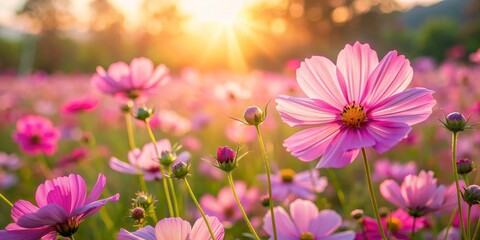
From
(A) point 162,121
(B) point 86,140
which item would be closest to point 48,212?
(B) point 86,140

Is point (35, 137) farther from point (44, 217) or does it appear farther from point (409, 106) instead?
point (409, 106)

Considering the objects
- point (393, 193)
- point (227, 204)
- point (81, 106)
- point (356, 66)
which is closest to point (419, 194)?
point (393, 193)

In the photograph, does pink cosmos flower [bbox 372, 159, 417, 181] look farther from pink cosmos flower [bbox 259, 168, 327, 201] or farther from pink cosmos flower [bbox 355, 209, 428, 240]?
pink cosmos flower [bbox 355, 209, 428, 240]

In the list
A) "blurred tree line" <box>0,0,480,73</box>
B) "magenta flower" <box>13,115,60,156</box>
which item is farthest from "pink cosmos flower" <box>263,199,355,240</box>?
"blurred tree line" <box>0,0,480,73</box>

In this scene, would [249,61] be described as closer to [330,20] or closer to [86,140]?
[330,20]

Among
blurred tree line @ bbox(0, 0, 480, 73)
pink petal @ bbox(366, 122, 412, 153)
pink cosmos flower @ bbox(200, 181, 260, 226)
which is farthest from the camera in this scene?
blurred tree line @ bbox(0, 0, 480, 73)

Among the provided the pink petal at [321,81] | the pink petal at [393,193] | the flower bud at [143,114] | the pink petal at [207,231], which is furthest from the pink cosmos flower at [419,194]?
the flower bud at [143,114]
